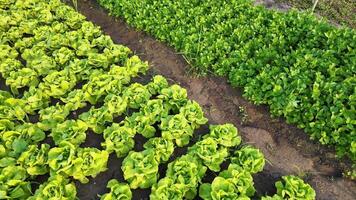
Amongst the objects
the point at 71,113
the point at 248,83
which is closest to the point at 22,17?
the point at 71,113

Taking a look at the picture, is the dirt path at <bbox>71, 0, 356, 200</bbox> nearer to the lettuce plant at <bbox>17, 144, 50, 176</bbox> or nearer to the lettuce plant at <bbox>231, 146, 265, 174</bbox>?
the lettuce plant at <bbox>231, 146, 265, 174</bbox>

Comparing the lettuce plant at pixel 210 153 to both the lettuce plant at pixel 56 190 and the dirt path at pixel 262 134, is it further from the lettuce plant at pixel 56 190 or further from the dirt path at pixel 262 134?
the lettuce plant at pixel 56 190

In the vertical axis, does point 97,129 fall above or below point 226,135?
below

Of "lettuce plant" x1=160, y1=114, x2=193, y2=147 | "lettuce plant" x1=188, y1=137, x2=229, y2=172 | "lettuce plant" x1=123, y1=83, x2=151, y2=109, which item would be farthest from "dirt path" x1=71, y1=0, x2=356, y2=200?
"lettuce plant" x1=123, y1=83, x2=151, y2=109

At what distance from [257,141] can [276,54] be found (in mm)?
1392

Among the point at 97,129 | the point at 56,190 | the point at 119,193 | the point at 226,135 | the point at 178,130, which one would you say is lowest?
the point at 56,190

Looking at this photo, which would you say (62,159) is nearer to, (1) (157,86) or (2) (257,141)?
(1) (157,86)

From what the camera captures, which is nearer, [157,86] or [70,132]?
[70,132]

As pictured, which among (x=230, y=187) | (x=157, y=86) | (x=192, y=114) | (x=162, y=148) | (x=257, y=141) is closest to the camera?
(x=230, y=187)

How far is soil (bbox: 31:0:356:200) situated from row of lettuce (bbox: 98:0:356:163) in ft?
0.69

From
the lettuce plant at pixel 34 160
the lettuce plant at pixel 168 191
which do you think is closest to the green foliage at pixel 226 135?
the lettuce plant at pixel 168 191

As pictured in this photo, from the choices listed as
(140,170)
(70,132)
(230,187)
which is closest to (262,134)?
(230,187)

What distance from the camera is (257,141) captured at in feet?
16.0

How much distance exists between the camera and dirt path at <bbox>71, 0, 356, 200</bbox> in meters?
4.32
